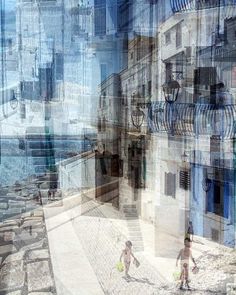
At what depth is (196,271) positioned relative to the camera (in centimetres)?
148

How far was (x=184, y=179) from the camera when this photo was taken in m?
1.68

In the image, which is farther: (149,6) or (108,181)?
(108,181)

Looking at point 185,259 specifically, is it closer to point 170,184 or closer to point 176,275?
point 176,275

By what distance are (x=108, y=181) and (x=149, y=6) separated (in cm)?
84

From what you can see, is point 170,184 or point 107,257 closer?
point 107,257

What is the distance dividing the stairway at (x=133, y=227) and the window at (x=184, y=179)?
0.24 metres

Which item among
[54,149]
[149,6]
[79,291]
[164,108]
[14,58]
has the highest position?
[149,6]

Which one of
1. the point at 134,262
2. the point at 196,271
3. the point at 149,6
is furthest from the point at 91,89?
the point at 196,271

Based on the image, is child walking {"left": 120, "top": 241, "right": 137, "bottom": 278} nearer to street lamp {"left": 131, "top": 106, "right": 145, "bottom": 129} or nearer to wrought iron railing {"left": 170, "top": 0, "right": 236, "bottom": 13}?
street lamp {"left": 131, "top": 106, "right": 145, "bottom": 129}

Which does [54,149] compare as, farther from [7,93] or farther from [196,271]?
[196,271]

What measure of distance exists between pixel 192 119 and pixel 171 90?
0.51 feet

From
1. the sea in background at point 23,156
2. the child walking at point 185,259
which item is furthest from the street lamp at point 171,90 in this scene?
the child walking at point 185,259

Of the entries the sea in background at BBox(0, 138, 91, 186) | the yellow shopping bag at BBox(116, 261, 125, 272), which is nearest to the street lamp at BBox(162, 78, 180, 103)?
the sea in background at BBox(0, 138, 91, 186)

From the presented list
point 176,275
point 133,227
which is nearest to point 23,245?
point 133,227
